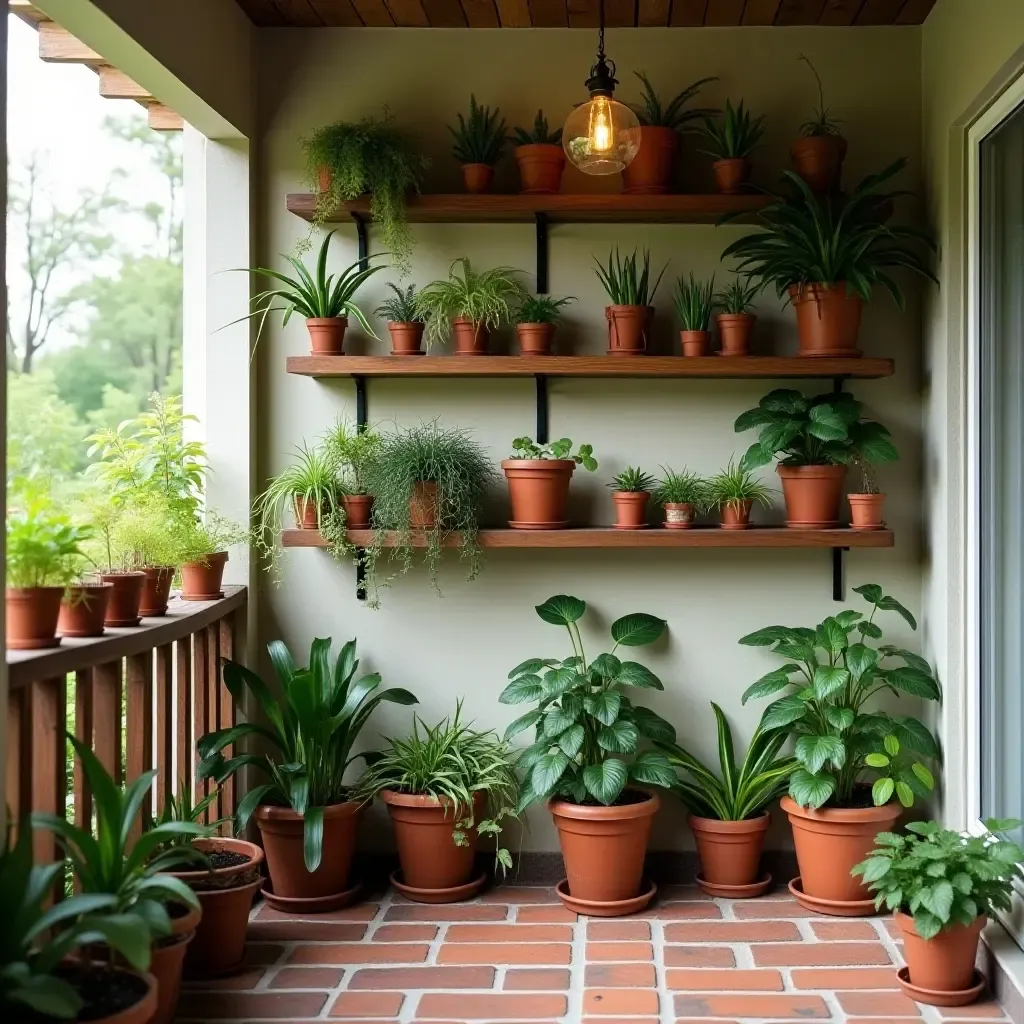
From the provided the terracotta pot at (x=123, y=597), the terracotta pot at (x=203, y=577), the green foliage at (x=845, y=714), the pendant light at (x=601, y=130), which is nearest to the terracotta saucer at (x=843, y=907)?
the green foliage at (x=845, y=714)

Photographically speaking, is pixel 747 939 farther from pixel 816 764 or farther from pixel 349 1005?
pixel 349 1005

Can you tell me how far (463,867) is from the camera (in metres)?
3.49

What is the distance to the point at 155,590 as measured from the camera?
9.84 ft

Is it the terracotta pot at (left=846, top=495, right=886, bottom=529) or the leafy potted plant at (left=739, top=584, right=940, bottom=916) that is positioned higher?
the terracotta pot at (left=846, top=495, right=886, bottom=529)

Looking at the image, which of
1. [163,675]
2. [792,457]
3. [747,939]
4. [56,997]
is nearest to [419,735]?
[163,675]

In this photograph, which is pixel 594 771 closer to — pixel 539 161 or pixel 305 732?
pixel 305 732

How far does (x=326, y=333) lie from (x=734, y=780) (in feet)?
6.37

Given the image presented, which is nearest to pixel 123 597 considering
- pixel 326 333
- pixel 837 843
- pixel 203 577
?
pixel 203 577

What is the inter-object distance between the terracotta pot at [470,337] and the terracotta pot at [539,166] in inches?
18.0

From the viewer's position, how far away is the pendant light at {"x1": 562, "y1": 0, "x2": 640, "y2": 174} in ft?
10.1

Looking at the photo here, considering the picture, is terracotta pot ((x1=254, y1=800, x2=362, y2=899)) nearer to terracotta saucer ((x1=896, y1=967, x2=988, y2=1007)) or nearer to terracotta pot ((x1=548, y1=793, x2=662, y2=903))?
terracotta pot ((x1=548, y1=793, x2=662, y2=903))

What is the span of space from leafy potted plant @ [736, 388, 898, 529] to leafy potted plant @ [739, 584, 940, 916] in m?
0.31

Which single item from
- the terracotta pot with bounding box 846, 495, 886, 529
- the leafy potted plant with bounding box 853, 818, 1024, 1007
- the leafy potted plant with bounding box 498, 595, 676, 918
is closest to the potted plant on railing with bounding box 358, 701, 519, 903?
the leafy potted plant with bounding box 498, 595, 676, 918

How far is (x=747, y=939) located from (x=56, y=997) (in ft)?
6.41
